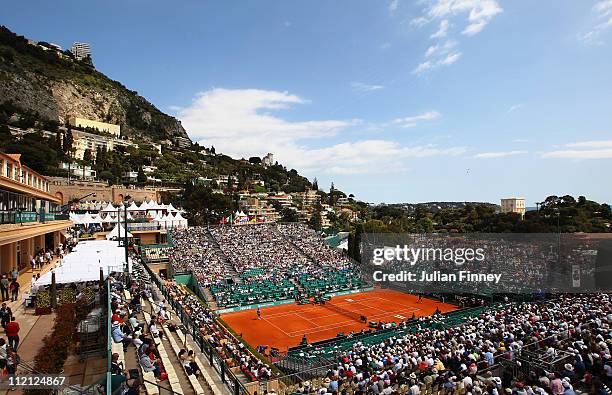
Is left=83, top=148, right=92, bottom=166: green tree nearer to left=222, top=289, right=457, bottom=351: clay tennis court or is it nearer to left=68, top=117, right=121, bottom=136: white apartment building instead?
left=68, top=117, right=121, bottom=136: white apartment building

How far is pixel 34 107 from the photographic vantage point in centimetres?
12150

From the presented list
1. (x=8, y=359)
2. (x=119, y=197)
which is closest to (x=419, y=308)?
(x=8, y=359)

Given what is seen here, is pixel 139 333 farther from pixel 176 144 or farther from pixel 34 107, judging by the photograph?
pixel 176 144

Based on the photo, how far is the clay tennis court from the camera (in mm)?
28797

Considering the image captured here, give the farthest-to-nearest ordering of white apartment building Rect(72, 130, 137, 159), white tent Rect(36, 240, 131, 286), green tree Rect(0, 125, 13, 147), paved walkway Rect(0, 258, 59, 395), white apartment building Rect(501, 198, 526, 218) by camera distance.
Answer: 1. white apartment building Rect(501, 198, 526, 218)
2. white apartment building Rect(72, 130, 137, 159)
3. green tree Rect(0, 125, 13, 147)
4. white tent Rect(36, 240, 131, 286)
5. paved walkway Rect(0, 258, 59, 395)

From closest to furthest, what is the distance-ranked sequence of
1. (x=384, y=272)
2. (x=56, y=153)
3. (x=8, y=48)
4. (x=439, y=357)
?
(x=439, y=357)
(x=384, y=272)
(x=56, y=153)
(x=8, y=48)

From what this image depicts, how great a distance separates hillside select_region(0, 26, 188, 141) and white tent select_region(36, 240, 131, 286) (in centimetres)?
12889

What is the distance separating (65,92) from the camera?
13875 centimetres

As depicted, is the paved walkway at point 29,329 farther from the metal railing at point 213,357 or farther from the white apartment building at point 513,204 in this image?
the white apartment building at point 513,204

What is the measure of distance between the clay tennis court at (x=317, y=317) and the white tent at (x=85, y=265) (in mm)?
13907

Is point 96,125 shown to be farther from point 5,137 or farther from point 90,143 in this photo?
point 5,137

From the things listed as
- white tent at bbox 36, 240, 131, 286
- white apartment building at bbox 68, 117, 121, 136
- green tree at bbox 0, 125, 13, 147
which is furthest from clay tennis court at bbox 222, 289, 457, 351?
white apartment building at bbox 68, 117, 121, 136

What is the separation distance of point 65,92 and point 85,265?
502ft

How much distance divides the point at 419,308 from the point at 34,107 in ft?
442
